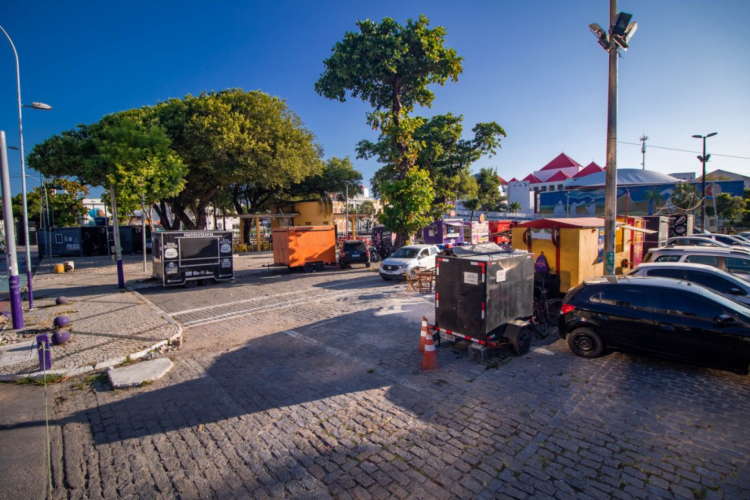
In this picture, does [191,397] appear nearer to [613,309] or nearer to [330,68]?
A: [613,309]

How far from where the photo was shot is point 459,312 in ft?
23.5

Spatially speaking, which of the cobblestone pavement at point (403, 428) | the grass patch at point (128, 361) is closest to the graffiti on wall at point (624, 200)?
→ the cobblestone pavement at point (403, 428)

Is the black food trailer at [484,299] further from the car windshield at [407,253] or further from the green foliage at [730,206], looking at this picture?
the green foliage at [730,206]

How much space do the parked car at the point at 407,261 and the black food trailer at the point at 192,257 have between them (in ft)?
24.0

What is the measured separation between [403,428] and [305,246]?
15731 mm

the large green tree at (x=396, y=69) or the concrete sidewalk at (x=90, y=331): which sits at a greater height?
the large green tree at (x=396, y=69)

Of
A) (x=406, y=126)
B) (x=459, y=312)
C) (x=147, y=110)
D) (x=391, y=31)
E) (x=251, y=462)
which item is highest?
(x=391, y=31)

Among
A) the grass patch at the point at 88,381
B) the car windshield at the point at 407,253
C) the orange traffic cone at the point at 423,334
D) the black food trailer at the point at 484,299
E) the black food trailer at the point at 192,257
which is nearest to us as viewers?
the grass patch at the point at 88,381

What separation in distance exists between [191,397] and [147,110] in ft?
89.2

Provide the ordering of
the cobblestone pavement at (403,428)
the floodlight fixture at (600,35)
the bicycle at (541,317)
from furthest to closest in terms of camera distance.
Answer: the floodlight fixture at (600,35), the bicycle at (541,317), the cobblestone pavement at (403,428)

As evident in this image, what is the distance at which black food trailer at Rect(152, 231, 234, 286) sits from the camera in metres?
15.2

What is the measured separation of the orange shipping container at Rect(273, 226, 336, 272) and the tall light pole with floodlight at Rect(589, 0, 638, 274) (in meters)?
13.9

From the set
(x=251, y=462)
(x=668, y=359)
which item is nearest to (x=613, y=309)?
(x=668, y=359)

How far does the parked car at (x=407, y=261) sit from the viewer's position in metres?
15.8
